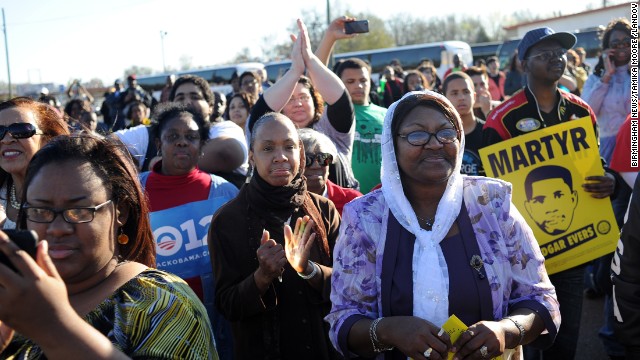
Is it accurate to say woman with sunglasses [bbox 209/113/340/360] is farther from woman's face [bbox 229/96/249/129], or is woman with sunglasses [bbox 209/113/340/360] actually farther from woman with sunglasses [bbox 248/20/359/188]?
woman's face [bbox 229/96/249/129]

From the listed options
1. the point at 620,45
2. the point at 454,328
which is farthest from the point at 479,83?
the point at 454,328

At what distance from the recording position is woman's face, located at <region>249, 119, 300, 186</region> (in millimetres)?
3363

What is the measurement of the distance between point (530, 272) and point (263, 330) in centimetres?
133

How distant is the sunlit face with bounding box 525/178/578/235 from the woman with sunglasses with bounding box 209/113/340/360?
139 cm

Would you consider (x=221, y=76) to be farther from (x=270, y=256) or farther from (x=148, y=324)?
(x=148, y=324)

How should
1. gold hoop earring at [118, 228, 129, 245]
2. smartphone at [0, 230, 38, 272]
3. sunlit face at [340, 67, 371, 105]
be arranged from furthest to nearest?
sunlit face at [340, 67, 371, 105] → gold hoop earring at [118, 228, 129, 245] → smartphone at [0, 230, 38, 272]

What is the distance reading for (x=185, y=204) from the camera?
383 cm

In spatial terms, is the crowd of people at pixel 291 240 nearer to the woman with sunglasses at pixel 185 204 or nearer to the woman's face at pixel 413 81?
the woman with sunglasses at pixel 185 204

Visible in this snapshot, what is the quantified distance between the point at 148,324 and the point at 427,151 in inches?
50.4

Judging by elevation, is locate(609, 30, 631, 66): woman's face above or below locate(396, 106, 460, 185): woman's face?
above

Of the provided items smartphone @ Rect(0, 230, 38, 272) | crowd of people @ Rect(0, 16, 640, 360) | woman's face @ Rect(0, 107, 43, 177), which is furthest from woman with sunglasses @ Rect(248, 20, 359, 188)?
smartphone @ Rect(0, 230, 38, 272)

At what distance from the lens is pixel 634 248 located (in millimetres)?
2646

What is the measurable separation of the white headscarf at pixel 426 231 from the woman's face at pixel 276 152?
30.9 inches

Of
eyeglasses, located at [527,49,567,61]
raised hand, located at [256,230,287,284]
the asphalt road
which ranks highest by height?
eyeglasses, located at [527,49,567,61]
